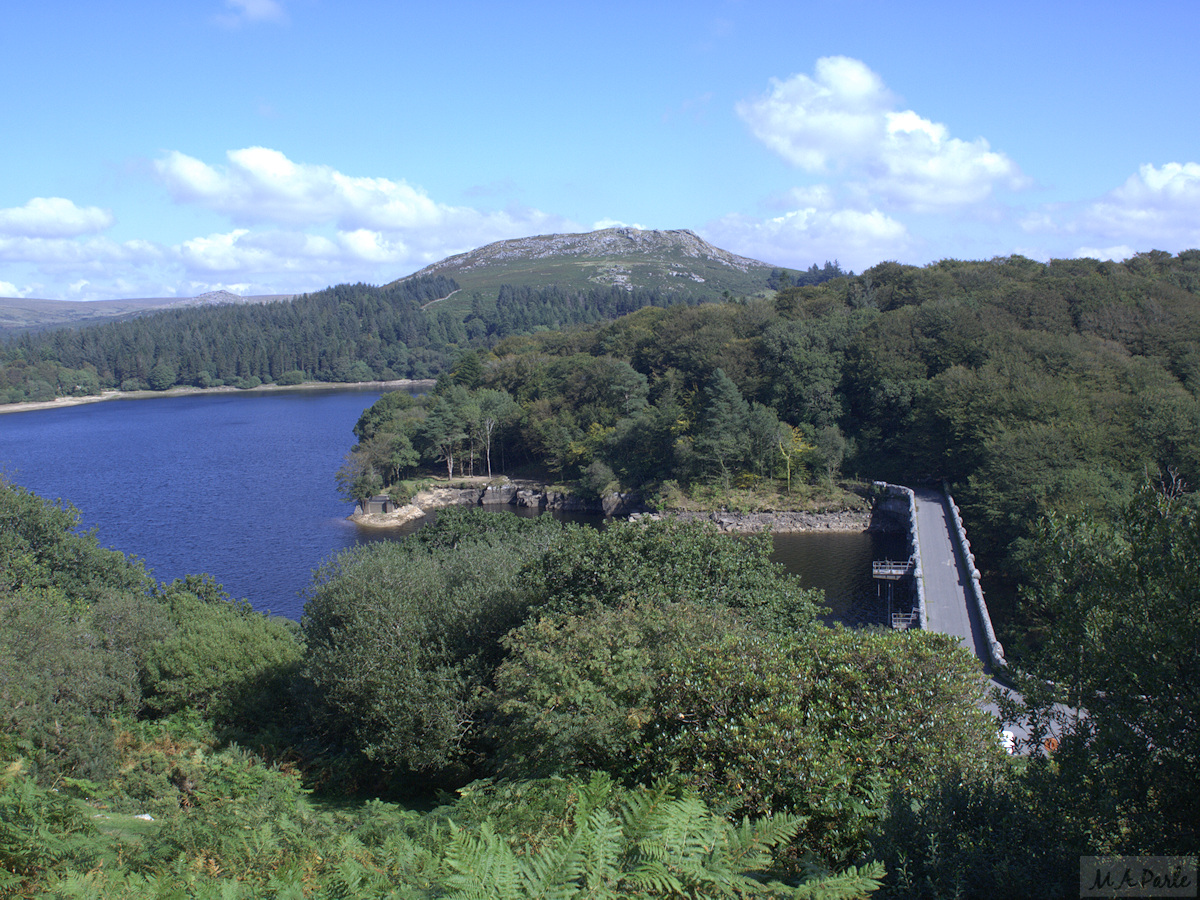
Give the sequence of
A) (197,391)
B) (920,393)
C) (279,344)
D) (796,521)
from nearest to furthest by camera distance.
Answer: (796,521), (920,393), (197,391), (279,344)

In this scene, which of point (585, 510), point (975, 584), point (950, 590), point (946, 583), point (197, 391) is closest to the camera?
point (975, 584)

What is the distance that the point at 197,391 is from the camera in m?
149

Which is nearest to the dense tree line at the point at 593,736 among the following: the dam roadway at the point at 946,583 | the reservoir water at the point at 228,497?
the dam roadway at the point at 946,583

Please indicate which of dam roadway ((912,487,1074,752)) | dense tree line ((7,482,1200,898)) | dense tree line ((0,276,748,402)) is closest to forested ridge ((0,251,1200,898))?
dense tree line ((7,482,1200,898))

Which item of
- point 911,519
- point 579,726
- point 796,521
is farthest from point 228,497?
point 579,726

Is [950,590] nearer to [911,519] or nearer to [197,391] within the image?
[911,519]

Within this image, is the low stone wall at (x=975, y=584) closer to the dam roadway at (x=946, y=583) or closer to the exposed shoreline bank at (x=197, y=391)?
the dam roadway at (x=946, y=583)

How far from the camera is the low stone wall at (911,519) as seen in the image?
27156 millimetres

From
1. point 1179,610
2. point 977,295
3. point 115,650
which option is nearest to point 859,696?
point 1179,610

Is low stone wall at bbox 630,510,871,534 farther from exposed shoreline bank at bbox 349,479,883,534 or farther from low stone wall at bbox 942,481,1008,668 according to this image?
low stone wall at bbox 942,481,1008,668

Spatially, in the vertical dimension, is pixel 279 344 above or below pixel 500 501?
above

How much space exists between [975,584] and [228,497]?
51.1 meters

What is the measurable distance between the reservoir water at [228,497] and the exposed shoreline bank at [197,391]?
63.5 feet

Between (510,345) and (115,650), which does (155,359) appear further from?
(115,650)
